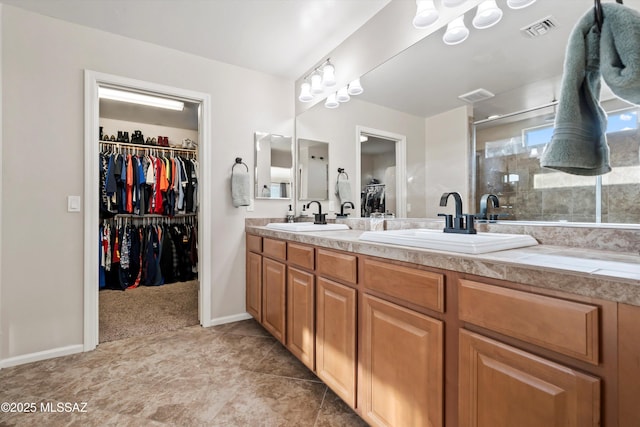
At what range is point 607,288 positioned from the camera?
0.64m

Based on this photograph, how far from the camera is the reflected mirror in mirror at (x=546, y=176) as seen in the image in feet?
3.47

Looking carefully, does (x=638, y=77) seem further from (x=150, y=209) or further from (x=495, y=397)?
(x=150, y=209)

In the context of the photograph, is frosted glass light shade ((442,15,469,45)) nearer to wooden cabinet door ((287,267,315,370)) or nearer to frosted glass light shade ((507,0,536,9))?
frosted glass light shade ((507,0,536,9))

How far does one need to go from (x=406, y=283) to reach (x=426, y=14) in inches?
58.4

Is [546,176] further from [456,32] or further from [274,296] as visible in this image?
[274,296]

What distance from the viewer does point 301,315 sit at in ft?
5.82

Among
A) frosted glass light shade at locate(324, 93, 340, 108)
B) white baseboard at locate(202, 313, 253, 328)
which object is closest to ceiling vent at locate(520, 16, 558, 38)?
frosted glass light shade at locate(324, 93, 340, 108)

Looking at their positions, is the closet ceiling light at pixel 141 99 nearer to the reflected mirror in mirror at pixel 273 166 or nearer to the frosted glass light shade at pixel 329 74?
the reflected mirror in mirror at pixel 273 166

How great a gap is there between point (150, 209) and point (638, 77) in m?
4.34

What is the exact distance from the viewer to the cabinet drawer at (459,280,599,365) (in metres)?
0.66

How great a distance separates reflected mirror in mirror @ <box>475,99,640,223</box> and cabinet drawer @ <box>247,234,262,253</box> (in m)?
1.64

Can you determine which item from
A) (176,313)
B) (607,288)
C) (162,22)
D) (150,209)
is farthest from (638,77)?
(150,209)

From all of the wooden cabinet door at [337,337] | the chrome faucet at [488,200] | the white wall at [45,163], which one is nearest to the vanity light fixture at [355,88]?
the chrome faucet at [488,200]

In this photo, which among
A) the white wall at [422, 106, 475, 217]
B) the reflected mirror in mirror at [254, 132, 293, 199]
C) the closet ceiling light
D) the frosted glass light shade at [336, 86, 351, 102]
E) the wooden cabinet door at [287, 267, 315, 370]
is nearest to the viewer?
the white wall at [422, 106, 475, 217]
